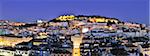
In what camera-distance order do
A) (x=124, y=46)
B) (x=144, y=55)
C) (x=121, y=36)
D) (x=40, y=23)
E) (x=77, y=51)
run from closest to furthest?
(x=77, y=51), (x=144, y=55), (x=124, y=46), (x=121, y=36), (x=40, y=23)

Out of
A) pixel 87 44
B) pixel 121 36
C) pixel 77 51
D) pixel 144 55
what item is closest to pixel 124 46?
pixel 87 44

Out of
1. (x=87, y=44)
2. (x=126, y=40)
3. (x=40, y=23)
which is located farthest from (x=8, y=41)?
(x=40, y=23)

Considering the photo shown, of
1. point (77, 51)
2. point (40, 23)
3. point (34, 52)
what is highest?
point (77, 51)

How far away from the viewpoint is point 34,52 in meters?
12.2

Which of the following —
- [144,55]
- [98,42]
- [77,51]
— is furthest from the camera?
[98,42]

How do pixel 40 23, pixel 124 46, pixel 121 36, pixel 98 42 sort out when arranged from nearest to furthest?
pixel 124 46
pixel 98 42
pixel 121 36
pixel 40 23

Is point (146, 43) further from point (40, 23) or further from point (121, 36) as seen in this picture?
point (40, 23)

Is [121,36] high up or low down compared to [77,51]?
down

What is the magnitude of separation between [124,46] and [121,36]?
2773mm

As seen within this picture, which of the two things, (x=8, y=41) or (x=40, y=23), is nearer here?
(x=8, y=41)

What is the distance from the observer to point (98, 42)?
→ 46.9 feet

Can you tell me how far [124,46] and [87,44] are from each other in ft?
2.42

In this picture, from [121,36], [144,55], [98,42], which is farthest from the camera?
[121,36]

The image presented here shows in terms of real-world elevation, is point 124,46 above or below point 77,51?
below
